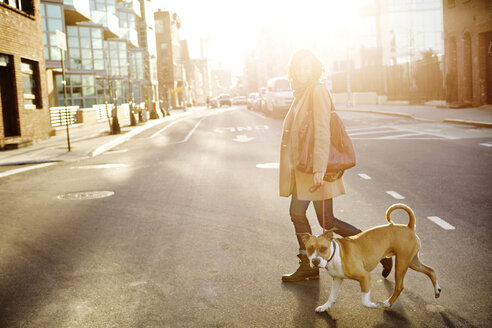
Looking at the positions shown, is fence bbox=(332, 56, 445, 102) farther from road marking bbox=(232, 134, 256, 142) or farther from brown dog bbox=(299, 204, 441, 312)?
brown dog bbox=(299, 204, 441, 312)

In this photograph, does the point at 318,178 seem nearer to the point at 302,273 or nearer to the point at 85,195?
the point at 302,273

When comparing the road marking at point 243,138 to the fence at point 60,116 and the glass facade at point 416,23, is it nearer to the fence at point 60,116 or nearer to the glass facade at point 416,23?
the fence at point 60,116

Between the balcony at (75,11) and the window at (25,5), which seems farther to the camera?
the balcony at (75,11)

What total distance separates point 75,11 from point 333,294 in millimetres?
36017

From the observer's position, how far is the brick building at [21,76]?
20.4m

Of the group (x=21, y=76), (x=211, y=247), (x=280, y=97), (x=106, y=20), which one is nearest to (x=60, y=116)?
(x=21, y=76)

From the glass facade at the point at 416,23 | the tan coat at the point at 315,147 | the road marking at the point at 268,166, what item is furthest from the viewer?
the glass facade at the point at 416,23

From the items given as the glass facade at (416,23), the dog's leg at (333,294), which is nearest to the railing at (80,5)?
the dog's leg at (333,294)

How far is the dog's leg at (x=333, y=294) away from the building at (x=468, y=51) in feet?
94.5

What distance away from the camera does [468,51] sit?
106 ft

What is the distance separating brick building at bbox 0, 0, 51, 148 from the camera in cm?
2041

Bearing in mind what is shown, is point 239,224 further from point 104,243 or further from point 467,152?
point 467,152

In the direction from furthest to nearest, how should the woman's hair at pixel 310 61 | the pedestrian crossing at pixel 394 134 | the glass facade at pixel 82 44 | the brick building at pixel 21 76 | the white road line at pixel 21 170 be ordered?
1. the glass facade at pixel 82 44
2. the brick building at pixel 21 76
3. the pedestrian crossing at pixel 394 134
4. the white road line at pixel 21 170
5. the woman's hair at pixel 310 61

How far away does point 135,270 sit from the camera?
5230 mm
